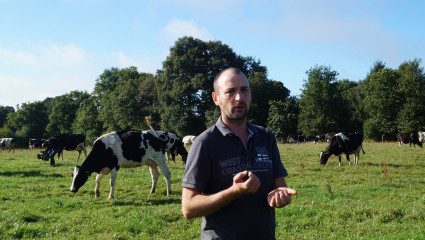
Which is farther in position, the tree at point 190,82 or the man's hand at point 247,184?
the tree at point 190,82

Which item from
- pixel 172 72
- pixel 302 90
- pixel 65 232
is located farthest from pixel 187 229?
pixel 302 90

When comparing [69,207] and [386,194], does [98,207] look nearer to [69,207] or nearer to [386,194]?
[69,207]

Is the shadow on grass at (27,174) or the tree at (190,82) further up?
the tree at (190,82)

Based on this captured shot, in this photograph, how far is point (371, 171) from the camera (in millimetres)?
16781

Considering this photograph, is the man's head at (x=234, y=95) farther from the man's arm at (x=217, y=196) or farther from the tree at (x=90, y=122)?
the tree at (x=90, y=122)

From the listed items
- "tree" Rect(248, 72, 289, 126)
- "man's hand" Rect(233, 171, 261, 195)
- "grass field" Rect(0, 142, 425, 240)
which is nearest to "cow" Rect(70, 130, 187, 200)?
"grass field" Rect(0, 142, 425, 240)

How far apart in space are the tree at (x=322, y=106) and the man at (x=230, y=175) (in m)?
61.8

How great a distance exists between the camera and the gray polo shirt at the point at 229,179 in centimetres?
271

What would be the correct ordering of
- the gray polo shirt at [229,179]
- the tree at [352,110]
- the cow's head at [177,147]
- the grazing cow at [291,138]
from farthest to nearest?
the tree at [352,110] < the grazing cow at [291,138] < the cow's head at [177,147] < the gray polo shirt at [229,179]

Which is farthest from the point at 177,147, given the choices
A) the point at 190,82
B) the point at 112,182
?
the point at 190,82

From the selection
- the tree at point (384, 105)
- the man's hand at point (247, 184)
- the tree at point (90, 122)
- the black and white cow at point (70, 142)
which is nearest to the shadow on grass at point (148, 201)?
the man's hand at point (247, 184)

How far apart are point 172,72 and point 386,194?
49.4 metres

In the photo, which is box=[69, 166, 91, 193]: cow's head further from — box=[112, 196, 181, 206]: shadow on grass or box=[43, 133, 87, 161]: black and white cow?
box=[43, 133, 87, 161]: black and white cow

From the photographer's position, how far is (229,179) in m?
2.77
